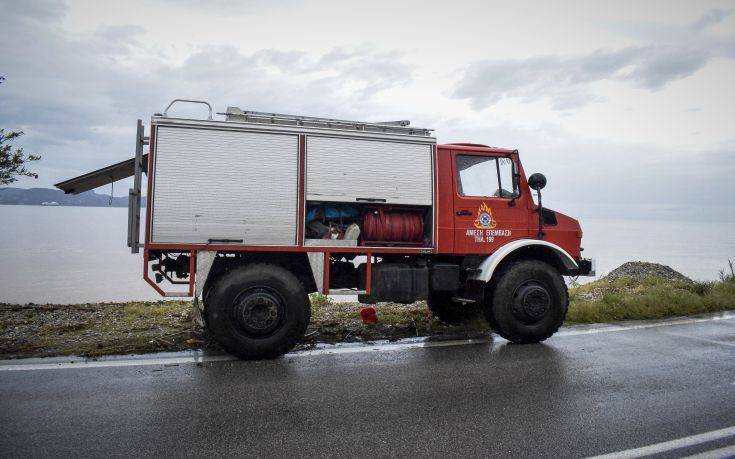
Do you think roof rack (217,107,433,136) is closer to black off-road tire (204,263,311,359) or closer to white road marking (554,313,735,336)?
black off-road tire (204,263,311,359)

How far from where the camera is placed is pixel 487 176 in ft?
24.0

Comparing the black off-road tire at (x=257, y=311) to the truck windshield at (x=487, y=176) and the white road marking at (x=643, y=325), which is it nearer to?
the truck windshield at (x=487, y=176)

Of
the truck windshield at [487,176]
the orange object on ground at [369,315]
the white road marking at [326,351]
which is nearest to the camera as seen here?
the white road marking at [326,351]

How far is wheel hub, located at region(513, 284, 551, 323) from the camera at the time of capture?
22.2 feet

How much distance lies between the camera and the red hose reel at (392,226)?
680 centimetres

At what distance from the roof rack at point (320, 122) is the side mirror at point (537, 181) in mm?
1603

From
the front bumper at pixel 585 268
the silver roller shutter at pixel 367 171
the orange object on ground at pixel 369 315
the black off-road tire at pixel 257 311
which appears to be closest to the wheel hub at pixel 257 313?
the black off-road tire at pixel 257 311

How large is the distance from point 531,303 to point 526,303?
86 mm

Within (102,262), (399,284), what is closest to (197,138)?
(399,284)

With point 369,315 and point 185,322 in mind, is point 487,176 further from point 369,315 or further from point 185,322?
point 185,322

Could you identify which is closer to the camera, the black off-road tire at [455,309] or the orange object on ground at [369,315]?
the orange object on ground at [369,315]

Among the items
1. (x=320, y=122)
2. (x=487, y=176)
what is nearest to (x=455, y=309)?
(x=487, y=176)

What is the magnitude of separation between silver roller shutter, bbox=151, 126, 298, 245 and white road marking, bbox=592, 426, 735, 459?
13.6 feet

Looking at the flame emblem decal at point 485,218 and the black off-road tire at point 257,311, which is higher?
the flame emblem decal at point 485,218
